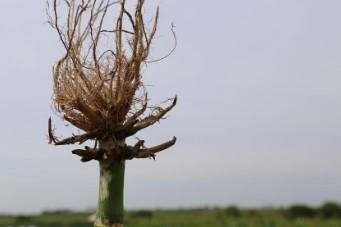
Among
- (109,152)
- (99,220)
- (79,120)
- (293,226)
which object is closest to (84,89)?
(79,120)

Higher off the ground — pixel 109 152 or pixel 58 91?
pixel 58 91

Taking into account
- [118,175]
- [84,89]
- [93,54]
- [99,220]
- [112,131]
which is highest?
[93,54]

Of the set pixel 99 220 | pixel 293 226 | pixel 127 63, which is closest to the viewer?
pixel 99 220

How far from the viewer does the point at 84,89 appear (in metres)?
3.29

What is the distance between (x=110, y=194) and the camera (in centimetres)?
311

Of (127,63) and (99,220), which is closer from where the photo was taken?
(99,220)

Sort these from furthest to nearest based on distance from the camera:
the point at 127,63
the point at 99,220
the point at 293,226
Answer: the point at 293,226 → the point at 127,63 → the point at 99,220

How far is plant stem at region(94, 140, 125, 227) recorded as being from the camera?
309 cm

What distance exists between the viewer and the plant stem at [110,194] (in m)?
3.09

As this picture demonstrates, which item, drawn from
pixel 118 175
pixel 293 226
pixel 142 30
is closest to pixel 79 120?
pixel 118 175

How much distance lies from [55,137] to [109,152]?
1.09ft

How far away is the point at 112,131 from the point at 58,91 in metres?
0.46

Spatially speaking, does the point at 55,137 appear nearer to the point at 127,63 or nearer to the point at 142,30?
the point at 127,63

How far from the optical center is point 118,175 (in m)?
3.14
